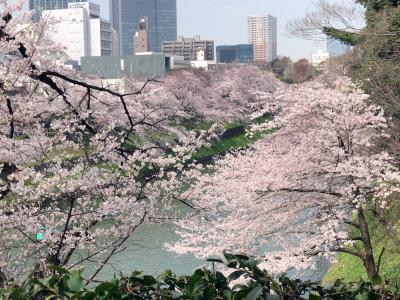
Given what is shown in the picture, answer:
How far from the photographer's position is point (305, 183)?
932cm

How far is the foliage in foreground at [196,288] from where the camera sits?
1.98m

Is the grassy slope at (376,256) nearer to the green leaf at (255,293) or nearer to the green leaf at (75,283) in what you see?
the green leaf at (255,293)

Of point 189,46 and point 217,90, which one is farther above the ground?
point 189,46

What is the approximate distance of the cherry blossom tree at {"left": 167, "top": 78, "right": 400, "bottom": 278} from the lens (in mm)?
8578

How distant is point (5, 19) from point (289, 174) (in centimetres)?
529

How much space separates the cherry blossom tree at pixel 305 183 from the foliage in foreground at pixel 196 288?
604cm

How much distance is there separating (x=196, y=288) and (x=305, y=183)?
7.49 metres

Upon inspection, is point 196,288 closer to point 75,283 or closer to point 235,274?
point 235,274

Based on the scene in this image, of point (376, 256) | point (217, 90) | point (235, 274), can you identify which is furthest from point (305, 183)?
point (217, 90)

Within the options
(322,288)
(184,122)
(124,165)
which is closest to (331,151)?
(124,165)

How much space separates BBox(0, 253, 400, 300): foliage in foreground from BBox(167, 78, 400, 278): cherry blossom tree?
6036 mm

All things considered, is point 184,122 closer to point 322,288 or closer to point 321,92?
point 321,92

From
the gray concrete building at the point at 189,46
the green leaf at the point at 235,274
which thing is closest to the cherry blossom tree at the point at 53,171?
the green leaf at the point at 235,274

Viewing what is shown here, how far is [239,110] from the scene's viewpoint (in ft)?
152
